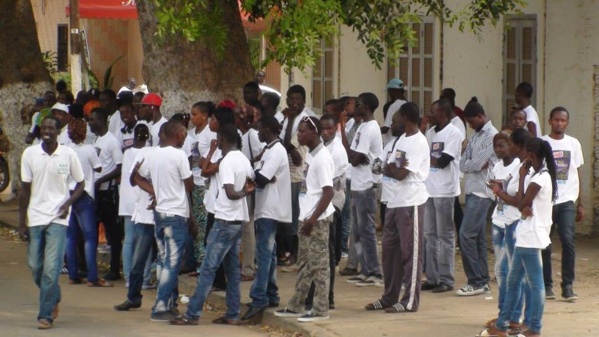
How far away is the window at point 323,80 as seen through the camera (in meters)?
21.0

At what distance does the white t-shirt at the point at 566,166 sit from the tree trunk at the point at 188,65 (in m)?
4.09

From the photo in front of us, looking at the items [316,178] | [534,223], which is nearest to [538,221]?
[534,223]

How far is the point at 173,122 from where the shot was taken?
10.7m

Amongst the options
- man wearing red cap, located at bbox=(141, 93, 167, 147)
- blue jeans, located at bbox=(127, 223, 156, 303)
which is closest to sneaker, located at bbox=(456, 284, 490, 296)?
blue jeans, located at bbox=(127, 223, 156, 303)

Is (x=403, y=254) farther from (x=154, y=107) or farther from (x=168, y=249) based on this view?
(x=154, y=107)

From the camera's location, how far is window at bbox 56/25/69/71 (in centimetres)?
3506

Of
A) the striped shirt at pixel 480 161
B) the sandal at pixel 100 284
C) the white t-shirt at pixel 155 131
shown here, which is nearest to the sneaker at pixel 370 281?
the striped shirt at pixel 480 161

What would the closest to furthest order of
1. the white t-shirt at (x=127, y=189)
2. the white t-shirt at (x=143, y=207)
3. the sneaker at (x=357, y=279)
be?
the white t-shirt at (x=143, y=207)
the white t-shirt at (x=127, y=189)
the sneaker at (x=357, y=279)

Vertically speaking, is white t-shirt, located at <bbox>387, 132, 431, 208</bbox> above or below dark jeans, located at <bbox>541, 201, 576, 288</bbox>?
above

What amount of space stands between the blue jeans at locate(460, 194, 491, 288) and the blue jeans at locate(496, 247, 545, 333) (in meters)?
1.95

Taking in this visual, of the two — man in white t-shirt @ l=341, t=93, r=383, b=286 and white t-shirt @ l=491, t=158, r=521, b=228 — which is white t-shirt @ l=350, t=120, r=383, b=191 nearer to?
man in white t-shirt @ l=341, t=93, r=383, b=286

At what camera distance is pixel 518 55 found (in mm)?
16766

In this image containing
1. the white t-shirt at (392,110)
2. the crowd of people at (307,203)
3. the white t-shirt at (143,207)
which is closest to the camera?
the crowd of people at (307,203)

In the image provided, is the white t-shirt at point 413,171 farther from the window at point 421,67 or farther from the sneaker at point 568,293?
the window at point 421,67
